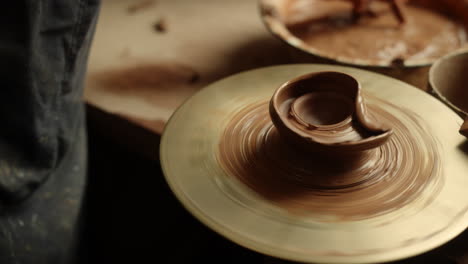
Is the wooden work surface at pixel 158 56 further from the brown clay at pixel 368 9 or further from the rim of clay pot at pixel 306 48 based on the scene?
the brown clay at pixel 368 9

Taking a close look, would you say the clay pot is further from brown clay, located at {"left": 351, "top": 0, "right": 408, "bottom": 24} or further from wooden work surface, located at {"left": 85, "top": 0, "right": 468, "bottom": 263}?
brown clay, located at {"left": 351, "top": 0, "right": 408, "bottom": 24}

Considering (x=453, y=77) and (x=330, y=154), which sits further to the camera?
(x=453, y=77)

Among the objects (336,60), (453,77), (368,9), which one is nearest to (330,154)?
(336,60)

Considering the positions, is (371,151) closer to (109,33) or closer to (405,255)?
(405,255)

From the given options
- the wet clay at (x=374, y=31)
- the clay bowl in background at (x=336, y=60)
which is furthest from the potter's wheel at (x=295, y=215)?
the wet clay at (x=374, y=31)

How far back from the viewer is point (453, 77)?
117cm

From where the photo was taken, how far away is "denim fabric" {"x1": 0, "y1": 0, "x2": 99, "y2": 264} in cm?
93

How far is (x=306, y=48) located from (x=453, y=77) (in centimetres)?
37

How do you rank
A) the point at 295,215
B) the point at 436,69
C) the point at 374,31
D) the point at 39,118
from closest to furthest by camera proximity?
the point at 295,215, the point at 39,118, the point at 436,69, the point at 374,31

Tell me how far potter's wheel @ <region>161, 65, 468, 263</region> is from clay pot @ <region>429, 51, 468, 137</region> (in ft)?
0.61

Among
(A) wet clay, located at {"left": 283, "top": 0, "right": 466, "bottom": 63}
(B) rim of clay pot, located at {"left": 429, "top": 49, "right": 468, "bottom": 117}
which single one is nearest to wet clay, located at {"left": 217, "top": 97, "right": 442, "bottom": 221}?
(B) rim of clay pot, located at {"left": 429, "top": 49, "right": 468, "bottom": 117}

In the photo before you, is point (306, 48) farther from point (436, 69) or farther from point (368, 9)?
point (368, 9)

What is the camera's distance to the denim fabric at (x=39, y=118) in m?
0.93

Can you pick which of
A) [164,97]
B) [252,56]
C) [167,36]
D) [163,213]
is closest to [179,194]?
[164,97]
